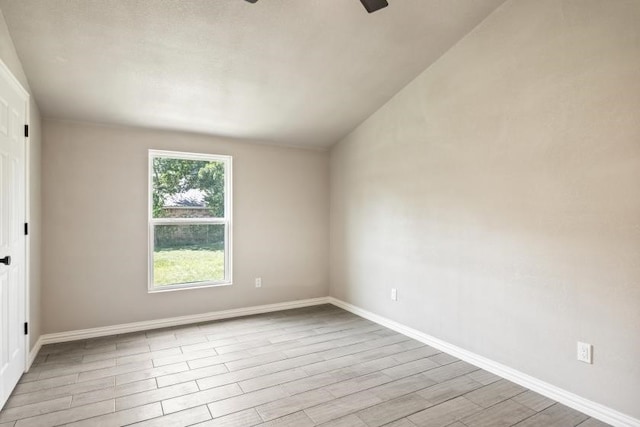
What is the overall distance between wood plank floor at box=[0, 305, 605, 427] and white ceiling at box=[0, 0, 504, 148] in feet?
7.52

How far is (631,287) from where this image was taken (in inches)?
82.9

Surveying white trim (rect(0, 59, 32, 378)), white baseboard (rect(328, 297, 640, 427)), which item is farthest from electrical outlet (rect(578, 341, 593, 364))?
white trim (rect(0, 59, 32, 378))

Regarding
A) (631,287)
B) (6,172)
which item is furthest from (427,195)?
(6,172)

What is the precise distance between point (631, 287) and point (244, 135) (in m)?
3.75

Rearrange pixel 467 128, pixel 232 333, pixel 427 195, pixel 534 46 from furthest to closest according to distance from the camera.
Result: pixel 232 333, pixel 427 195, pixel 467 128, pixel 534 46

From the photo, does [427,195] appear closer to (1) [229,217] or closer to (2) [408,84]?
(2) [408,84]

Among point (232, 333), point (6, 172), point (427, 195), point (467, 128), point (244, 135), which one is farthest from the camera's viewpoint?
point (244, 135)

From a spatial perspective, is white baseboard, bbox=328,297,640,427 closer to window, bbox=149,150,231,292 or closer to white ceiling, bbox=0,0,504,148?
window, bbox=149,150,231,292

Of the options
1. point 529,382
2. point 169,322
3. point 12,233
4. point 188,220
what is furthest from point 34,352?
point 529,382

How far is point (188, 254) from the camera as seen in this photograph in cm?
418

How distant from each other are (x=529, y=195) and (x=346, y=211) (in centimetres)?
239

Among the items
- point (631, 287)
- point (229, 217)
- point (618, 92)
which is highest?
point (618, 92)

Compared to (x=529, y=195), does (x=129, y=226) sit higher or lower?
lower

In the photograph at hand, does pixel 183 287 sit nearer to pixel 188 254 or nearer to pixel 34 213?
pixel 188 254
